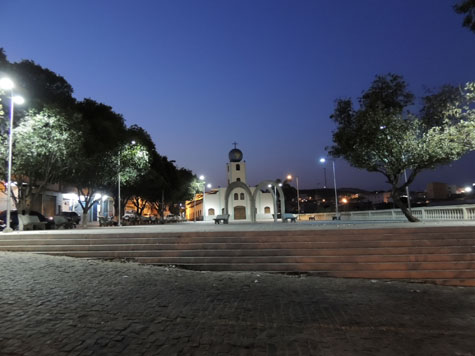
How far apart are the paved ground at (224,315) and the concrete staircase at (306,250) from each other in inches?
35.3

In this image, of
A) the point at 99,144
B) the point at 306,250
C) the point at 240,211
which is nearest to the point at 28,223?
the point at 99,144

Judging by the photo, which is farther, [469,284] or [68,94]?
[68,94]

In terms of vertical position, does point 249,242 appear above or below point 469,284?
above

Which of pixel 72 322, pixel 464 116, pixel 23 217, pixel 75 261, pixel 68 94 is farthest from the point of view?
pixel 68 94

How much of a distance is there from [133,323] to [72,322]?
0.91 m

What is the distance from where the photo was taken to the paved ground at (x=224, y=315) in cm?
460

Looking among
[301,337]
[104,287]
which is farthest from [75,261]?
[301,337]

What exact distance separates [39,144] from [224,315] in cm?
1797

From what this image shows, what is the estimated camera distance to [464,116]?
51.2ft

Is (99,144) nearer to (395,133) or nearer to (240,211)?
(395,133)

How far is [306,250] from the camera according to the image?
35.6 ft

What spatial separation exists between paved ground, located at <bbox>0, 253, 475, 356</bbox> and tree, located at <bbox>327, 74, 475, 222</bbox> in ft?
38.5

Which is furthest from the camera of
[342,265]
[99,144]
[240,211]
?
[240,211]

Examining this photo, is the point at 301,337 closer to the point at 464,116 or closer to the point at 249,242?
the point at 249,242
